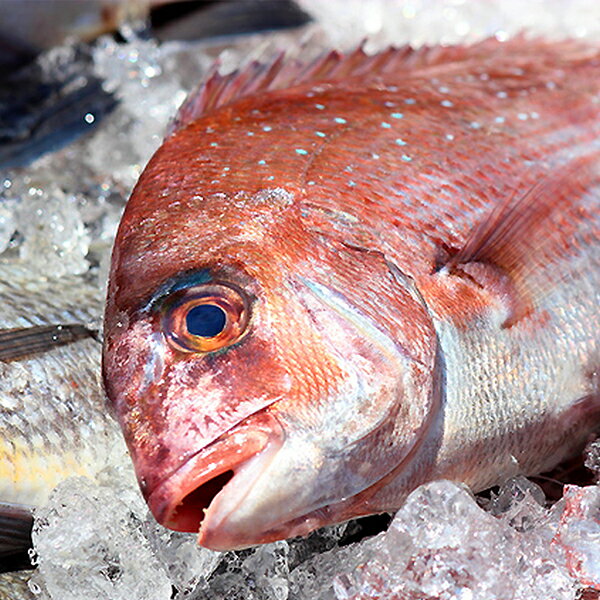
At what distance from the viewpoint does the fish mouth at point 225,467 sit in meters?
1.17

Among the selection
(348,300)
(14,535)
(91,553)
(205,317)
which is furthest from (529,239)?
(14,535)

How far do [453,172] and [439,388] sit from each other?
46 cm

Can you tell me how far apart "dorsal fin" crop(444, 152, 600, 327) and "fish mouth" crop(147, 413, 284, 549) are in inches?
18.7

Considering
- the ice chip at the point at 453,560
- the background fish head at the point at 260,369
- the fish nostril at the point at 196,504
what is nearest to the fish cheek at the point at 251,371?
the background fish head at the point at 260,369

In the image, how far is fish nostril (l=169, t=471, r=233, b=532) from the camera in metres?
1.22

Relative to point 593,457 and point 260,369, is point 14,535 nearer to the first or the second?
point 260,369

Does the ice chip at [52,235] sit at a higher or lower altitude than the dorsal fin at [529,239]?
higher

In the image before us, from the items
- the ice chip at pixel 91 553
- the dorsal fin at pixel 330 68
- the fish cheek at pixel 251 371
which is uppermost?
the dorsal fin at pixel 330 68

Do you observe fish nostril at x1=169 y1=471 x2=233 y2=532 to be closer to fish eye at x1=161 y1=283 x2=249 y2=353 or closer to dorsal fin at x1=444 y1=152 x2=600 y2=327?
fish eye at x1=161 y1=283 x2=249 y2=353

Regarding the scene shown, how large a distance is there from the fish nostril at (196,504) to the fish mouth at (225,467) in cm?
2

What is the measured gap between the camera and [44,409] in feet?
5.60

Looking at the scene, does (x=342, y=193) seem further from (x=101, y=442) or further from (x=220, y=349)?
(x=101, y=442)

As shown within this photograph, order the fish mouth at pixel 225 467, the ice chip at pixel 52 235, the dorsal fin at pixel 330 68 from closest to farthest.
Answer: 1. the fish mouth at pixel 225 467
2. the dorsal fin at pixel 330 68
3. the ice chip at pixel 52 235

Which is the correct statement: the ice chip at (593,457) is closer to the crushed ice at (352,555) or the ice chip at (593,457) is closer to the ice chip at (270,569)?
the crushed ice at (352,555)
